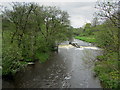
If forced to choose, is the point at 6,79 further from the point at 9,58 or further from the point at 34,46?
the point at 34,46

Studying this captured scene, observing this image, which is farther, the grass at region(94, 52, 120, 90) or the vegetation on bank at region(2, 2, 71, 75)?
the vegetation on bank at region(2, 2, 71, 75)

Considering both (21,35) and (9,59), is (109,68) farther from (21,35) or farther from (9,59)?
(21,35)

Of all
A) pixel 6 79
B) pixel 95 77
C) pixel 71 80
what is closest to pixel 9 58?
pixel 6 79

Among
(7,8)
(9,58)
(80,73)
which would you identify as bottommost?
(80,73)

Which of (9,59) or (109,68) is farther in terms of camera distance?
(9,59)

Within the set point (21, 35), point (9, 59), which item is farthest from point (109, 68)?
point (21, 35)

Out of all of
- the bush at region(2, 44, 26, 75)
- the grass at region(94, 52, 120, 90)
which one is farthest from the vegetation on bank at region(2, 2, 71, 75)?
the grass at region(94, 52, 120, 90)

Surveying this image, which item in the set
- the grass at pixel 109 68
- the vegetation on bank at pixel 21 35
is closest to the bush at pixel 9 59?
the vegetation on bank at pixel 21 35

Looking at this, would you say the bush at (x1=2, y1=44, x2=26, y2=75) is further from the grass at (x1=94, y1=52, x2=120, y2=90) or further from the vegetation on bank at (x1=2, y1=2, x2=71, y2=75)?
the grass at (x1=94, y1=52, x2=120, y2=90)

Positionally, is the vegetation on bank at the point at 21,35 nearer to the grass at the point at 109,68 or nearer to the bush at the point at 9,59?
the bush at the point at 9,59

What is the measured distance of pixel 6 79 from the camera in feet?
34.3

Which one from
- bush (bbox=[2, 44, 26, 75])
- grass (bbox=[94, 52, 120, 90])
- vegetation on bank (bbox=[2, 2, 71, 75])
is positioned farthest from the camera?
vegetation on bank (bbox=[2, 2, 71, 75])

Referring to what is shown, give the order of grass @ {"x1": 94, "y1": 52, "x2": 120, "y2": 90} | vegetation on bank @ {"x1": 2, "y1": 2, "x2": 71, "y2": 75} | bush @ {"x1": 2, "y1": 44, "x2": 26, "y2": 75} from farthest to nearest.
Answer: vegetation on bank @ {"x1": 2, "y1": 2, "x2": 71, "y2": 75}, bush @ {"x1": 2, "y1": 44, "x2": 26, "y2": 75}, grass @ {"x1": 94, "y1": 52, "x2": 120, "y2": 90}

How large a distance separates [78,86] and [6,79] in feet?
21.1
